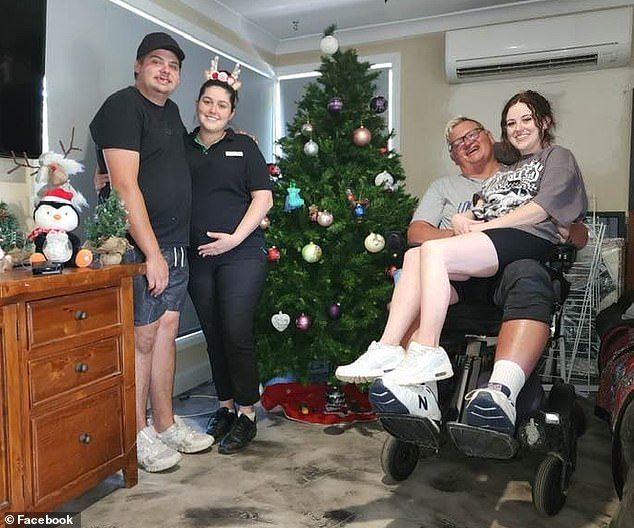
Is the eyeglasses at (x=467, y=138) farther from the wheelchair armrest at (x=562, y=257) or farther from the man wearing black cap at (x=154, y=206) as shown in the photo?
the man wearing black cap at (x=154, y=206)

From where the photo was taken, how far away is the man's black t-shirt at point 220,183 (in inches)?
96.6

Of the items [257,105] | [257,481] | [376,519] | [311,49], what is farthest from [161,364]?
[311,49]

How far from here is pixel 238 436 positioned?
8.03ft

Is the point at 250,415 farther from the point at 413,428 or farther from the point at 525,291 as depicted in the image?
the point at 525,291

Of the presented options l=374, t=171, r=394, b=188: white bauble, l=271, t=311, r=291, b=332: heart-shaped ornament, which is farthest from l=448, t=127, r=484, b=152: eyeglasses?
l=271, t=311, r=291, b=332: heart-shaped ornament

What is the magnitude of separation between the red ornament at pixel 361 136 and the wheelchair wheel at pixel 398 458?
145 centimetres

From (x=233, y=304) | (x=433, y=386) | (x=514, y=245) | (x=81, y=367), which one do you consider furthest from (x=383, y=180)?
(x=81, y=367)

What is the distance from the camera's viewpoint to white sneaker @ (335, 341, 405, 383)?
169 cm

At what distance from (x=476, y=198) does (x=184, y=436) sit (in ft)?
5.04

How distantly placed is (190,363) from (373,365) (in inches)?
77.1

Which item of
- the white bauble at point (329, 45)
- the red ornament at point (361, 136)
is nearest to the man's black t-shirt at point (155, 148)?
the red ornament at point (361, 136)

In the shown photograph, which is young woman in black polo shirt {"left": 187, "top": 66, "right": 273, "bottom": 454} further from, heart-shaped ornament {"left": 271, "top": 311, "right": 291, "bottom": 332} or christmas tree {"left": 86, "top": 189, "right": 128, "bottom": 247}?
christmas tree {"left": 86, "top": 189, "right": 128, "bottom": 247}

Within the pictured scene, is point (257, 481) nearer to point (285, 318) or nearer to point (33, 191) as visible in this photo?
point (285, 318)

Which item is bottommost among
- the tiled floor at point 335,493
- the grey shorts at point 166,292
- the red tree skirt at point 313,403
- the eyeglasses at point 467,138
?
the tiled floor at point 335,493
